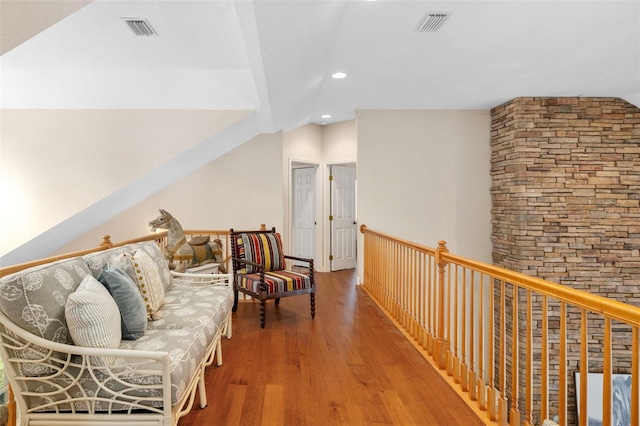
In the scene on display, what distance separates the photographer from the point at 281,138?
571cm

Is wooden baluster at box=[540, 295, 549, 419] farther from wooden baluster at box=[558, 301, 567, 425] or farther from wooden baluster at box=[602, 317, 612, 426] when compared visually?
wooden baluster at box=[602, 317, 612, 426]

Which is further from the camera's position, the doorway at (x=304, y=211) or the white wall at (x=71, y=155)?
the doorway at (x=304, y=211)

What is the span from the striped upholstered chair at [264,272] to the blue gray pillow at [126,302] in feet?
5.70

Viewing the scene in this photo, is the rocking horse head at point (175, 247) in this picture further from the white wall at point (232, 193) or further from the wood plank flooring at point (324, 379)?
the white wall at point (232, 193)

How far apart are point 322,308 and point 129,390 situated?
299 cm

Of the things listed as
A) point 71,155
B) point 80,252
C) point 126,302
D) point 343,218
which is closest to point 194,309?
point 126,302

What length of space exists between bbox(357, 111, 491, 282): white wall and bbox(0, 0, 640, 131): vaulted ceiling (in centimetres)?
62

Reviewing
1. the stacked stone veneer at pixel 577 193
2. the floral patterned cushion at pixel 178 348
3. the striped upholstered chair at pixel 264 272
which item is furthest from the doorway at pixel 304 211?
the floral patterned cushion at pixel 178 348

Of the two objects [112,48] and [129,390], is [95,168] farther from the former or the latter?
[129,390]

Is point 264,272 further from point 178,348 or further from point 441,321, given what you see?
point 178,348

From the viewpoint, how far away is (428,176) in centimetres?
561

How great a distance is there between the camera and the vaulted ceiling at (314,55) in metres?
2.69

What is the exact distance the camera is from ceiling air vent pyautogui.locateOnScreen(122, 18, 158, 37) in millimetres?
2828

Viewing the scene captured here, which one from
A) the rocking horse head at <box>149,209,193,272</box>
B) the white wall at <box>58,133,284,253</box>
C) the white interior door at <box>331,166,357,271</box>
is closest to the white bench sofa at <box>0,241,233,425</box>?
the rocking horse head at <box>149,209,193,272</box>
